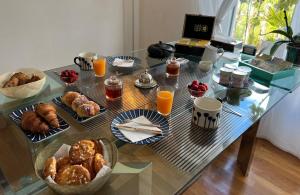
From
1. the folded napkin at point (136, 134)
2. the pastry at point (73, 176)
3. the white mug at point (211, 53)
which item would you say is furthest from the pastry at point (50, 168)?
the white mug at point (211, 53)

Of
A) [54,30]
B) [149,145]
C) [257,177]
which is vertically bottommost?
[257,177]

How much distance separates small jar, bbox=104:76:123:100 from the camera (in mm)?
1180

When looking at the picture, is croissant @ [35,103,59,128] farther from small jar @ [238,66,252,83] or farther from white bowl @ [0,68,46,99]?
small jar @ [238,66,252,83]

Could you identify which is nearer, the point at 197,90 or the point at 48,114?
the point at 48,114

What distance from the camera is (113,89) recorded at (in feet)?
3.88

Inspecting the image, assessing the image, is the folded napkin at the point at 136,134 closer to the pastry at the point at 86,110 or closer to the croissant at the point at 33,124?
the pastry at the point at 86,110

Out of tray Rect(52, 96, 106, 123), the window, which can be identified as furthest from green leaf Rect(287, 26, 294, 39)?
tray Rect(52, 96, 106, 123)

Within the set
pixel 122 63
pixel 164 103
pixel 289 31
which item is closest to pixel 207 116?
pixel 164 103

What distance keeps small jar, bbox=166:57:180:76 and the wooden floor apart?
649mm

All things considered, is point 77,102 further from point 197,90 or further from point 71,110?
point 197,90

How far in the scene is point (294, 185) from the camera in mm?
1800

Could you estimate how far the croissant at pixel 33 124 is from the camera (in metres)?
0.92

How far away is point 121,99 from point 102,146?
428 mm

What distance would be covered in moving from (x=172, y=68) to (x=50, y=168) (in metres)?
0.94
